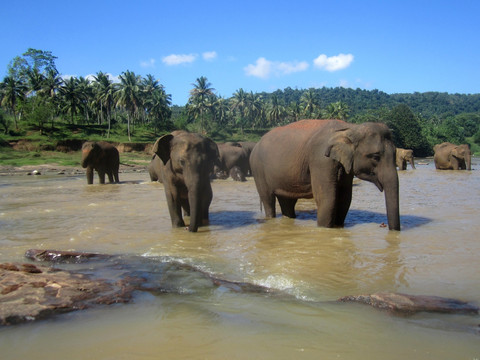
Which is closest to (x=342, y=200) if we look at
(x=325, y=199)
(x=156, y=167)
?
(x=325, y=199)

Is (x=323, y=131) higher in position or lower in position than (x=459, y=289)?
higher

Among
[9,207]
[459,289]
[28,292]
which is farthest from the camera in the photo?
[9,207]

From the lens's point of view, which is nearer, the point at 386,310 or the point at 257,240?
the point at 386,310

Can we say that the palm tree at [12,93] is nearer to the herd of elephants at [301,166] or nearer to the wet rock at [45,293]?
the herd of elephants at [301,166]

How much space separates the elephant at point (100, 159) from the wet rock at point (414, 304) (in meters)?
19.3

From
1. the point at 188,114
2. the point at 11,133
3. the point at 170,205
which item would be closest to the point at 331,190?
the point at 170,205

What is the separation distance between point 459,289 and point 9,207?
12463mm

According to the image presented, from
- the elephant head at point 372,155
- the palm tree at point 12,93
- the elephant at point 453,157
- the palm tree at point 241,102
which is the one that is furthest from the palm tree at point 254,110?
the elephant head at point 372,155

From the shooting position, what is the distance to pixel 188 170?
8.58 metres

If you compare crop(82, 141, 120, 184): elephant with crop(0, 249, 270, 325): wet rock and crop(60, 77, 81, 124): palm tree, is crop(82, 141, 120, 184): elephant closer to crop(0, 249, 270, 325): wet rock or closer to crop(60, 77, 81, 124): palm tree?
crop(0, 249, 270, 325): wet rock

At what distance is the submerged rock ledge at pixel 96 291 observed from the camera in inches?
152

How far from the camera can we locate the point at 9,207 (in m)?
13.1

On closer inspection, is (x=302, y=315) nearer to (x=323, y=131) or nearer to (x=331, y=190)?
(x=331, y=190)

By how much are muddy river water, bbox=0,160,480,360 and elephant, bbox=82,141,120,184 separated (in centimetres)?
1044
